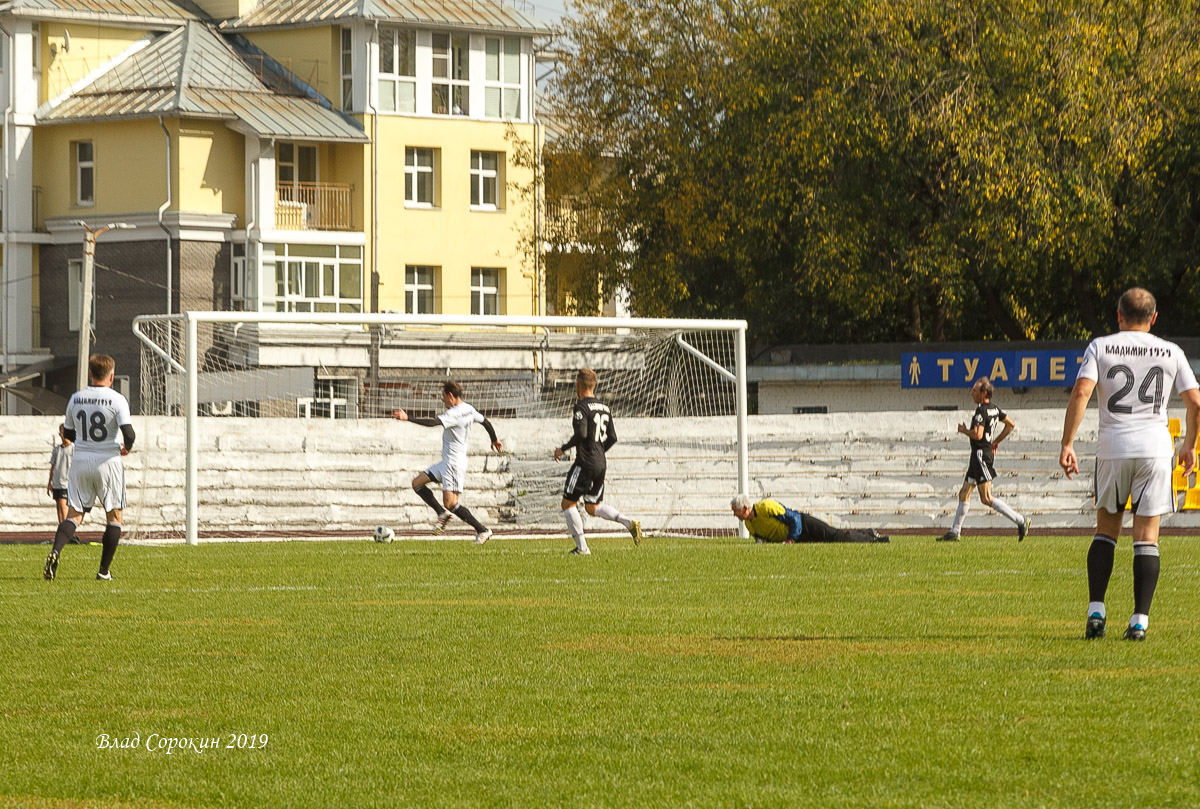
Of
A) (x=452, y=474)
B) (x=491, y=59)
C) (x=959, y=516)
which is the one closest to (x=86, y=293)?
(x=491, y=59)

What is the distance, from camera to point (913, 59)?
36094 mm

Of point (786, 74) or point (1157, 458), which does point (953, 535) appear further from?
point (786, 74)

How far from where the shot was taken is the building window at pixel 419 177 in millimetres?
58438

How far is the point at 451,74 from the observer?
58969 mm

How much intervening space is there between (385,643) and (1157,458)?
15.3ft

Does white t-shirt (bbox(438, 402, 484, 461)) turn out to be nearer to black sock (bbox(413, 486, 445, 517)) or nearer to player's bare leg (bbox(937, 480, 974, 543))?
black sock (bbox(413, 486, 445, 517))

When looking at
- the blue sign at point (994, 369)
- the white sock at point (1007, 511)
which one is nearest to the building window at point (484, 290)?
the blue sign at point (994, 369)

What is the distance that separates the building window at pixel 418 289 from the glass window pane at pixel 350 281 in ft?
6.15

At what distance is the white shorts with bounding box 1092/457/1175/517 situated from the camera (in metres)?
9.98

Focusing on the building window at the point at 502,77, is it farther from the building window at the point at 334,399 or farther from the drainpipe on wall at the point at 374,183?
the building window at the point at 334,399

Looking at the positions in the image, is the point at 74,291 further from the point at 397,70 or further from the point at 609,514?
the point at 609,514

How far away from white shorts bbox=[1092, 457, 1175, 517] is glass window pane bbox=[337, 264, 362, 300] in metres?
48.2

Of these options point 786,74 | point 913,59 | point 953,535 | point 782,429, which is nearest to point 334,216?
point 786,74

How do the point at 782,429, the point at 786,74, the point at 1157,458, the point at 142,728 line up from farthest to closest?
1. the point at 786,74
2. the point at 782,429
3. the point at 1157,458
4. the point at 142,728
